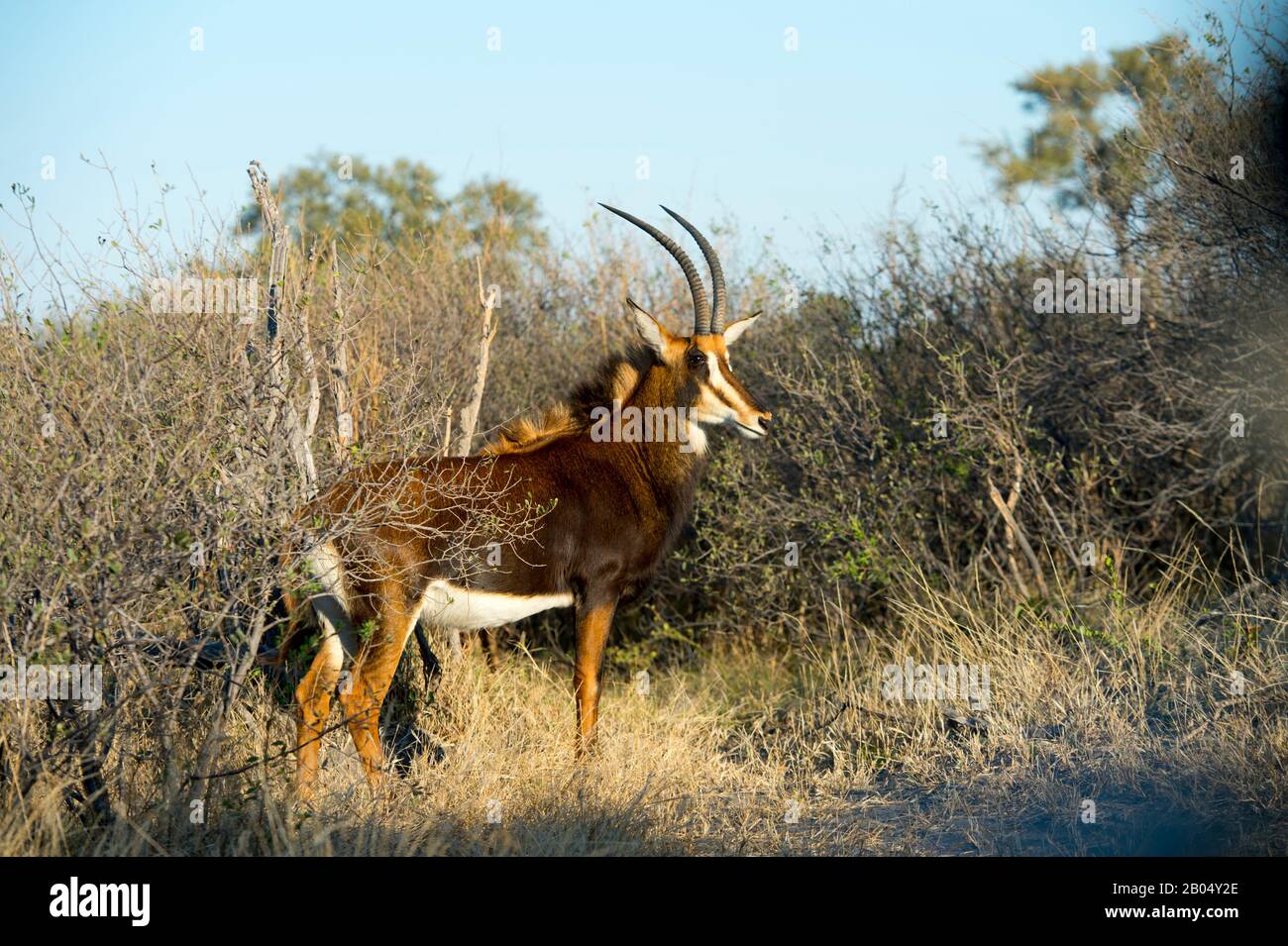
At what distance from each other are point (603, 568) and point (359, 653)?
137 cm

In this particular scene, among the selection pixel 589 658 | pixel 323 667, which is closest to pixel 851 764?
pixel 589 658

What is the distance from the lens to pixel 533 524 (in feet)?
21.2

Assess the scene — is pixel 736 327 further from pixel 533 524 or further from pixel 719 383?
pixel 533 524

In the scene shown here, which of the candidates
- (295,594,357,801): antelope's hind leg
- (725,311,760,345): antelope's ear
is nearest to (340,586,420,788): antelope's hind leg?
(295,594,357,801): antelope's hind leg

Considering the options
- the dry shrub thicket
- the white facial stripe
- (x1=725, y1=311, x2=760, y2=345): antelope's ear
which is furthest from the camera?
(x1=725, y1=311, x2=760, y2=345): antelope's ear

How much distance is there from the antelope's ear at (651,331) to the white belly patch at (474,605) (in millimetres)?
1545

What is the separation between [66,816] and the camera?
4871 mm

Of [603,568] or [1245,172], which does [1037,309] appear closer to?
[1245,172]

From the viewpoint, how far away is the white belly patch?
20.5 ft

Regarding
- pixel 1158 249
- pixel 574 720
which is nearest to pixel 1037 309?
pixel 1158 249

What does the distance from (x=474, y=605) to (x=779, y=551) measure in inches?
120

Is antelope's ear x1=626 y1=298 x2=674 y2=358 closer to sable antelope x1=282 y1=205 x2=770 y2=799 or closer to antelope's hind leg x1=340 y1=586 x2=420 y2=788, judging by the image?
sable antelope x1=282 y1=205 x2=770 y2=799

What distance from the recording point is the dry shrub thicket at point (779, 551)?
16.0 ft

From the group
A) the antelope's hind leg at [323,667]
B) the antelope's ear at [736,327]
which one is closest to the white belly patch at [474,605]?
the antelope's hind leg at [323,667]
